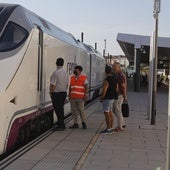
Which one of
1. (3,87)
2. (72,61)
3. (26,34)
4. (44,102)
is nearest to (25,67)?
(26,34)

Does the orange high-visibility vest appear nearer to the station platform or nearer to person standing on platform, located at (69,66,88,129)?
person standing on platform, located at (69,66,88,129)

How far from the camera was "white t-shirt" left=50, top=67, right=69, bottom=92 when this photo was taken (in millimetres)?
12602

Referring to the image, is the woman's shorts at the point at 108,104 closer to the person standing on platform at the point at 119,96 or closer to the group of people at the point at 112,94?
the group of people at the point at 112,94

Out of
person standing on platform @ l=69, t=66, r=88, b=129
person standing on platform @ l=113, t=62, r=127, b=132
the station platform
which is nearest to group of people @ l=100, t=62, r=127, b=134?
person standing on platform @ l=113, t=62, r=127, b=132

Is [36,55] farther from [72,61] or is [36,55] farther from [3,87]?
[72,61]

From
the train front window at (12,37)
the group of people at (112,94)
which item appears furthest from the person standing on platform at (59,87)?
the train front window at (12,37)

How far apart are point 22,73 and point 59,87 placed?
3.14 metres

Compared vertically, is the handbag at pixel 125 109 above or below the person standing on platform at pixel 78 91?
below

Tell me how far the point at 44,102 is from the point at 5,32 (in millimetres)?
2973

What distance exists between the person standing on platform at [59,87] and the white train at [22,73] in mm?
183

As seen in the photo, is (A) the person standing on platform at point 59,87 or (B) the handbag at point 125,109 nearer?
(A) the person standing on platform at point 59,87

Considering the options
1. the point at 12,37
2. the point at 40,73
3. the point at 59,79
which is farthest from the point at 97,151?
the point at 59,79

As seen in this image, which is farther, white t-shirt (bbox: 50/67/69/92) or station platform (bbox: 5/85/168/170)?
white t-shirt (bbox: 50/67/69/92)

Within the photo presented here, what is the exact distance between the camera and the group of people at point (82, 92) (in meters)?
12.7
